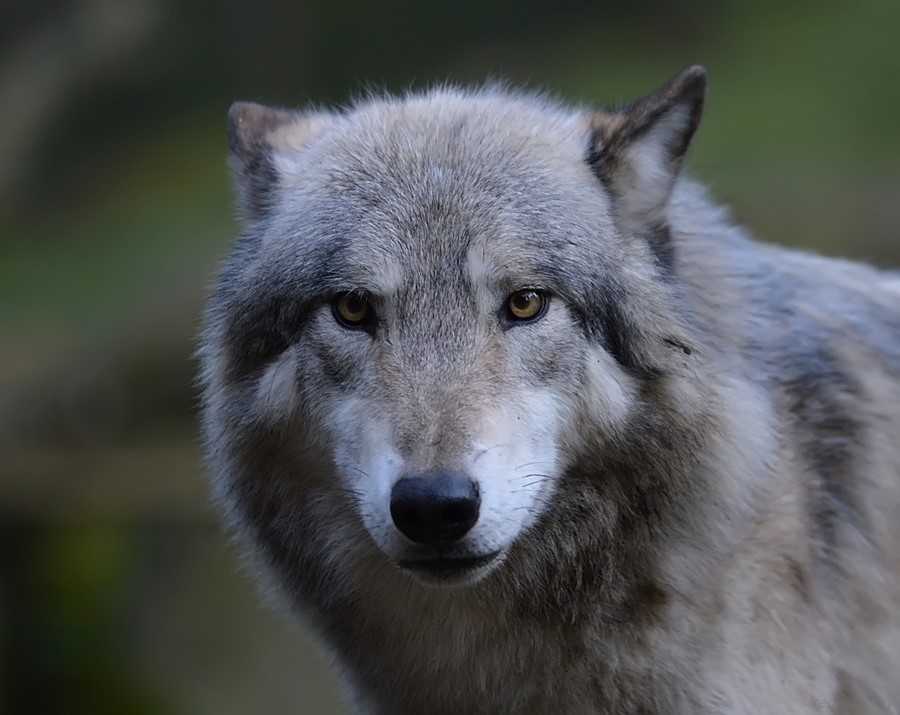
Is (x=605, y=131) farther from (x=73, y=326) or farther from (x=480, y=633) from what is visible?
(x=73, y=326)

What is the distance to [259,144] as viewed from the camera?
12.8 feet

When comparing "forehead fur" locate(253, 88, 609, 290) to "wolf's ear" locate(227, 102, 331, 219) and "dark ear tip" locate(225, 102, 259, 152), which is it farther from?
"dark ear tip" locate(225, 102, 259, 152)

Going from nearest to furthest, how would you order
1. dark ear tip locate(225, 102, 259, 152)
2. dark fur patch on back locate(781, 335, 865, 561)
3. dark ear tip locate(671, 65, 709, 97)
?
dark ear tip locate(671, 65, 709, 97), dark fur patch on back locate(781, 335, 865, 561), dark ear tip locate(225, 102, 259, 152)

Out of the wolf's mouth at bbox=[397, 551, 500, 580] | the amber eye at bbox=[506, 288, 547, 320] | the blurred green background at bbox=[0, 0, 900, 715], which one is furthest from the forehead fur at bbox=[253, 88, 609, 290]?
the blurred green background at bbox=[0, 0, 900, 715]

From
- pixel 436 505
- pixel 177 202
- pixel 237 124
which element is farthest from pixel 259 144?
pixel 177 202

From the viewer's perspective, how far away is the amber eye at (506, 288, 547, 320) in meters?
3.22

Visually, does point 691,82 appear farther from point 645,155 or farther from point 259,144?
point 259,144

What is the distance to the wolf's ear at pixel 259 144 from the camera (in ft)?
12.6

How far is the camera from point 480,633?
348cm

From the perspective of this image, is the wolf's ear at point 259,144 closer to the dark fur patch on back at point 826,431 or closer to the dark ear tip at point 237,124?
the dark ear tip at point 237,124

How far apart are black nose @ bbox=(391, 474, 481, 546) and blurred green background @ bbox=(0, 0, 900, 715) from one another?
4442 millimetres

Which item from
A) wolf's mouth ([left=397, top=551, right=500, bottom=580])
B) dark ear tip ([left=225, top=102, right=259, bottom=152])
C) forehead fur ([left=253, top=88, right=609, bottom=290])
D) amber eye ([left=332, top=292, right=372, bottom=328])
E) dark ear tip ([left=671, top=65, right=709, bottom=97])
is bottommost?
wolf's mouth ([left=397, top=551, right=500, bottom=580])

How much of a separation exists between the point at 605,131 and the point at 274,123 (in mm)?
1189

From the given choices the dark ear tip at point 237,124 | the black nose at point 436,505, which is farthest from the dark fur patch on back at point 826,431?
the dark ear tip at point 237,124
